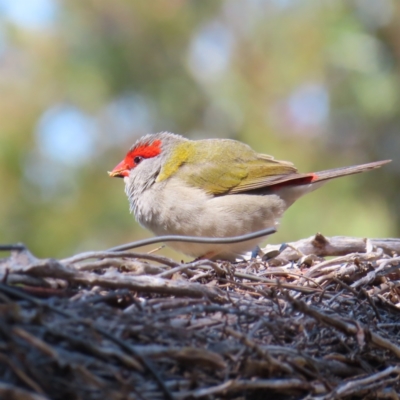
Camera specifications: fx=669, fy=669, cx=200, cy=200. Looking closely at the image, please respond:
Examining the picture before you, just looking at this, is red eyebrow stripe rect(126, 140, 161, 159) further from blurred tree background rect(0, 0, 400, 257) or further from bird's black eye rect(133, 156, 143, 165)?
blurred tree background rect(0, 0, 400, 257)

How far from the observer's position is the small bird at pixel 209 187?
4.34 meters

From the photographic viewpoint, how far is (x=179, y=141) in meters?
5.27

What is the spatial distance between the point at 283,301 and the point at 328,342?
0.28 metres

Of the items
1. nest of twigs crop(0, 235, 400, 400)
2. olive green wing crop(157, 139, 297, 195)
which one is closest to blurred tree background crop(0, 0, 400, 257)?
olive green wing crop(157, 139, 297, 195)

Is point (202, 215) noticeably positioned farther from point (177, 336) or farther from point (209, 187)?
point (177, 336)

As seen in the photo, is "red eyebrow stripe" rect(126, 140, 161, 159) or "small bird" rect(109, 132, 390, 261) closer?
"small bird" rect(109, 132, 390, 261)

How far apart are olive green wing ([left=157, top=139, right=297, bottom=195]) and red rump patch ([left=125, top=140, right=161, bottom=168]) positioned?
6.0 inches

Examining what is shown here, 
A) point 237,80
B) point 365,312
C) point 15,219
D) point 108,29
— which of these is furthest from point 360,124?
point 365,312

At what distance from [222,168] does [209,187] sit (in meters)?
0.24

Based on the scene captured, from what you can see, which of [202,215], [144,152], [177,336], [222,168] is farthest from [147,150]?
[177,336]

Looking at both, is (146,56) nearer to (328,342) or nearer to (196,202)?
(196,202)

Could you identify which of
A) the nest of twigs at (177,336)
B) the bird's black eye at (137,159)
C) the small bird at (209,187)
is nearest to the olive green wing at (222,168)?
the small bird at (209,187)

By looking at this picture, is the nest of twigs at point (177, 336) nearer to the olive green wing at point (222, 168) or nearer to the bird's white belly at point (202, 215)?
the bird's white belly at point (202, 215)

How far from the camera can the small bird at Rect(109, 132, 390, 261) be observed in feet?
14.2
